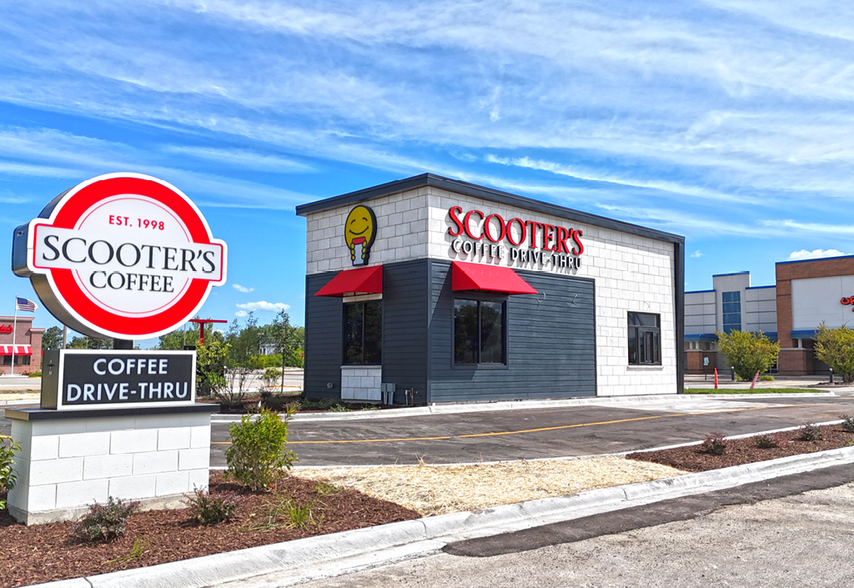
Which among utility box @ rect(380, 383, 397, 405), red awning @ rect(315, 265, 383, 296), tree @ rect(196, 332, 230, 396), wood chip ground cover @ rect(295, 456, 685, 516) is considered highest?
red awning @ rect(315, 265, 383, 296)

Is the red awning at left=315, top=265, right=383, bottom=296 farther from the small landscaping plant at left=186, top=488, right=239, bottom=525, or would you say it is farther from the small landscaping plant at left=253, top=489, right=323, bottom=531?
the small landscaping plant at left=186, top=488, right=239, bottom=525

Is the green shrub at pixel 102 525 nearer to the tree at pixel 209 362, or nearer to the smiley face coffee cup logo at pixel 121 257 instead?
the smiley face coffee cup logo at pixel 121 257

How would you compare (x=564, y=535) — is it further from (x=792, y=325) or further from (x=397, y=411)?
(x=792, y=325)

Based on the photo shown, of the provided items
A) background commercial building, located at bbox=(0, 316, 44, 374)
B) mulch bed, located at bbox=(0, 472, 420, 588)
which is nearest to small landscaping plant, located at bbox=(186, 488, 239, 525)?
mulch bed, located at bbox=(0, 472, 420, 588)

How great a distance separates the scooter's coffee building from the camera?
19969mm

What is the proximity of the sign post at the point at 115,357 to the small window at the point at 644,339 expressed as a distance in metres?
20.9

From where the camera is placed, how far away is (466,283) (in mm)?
19656

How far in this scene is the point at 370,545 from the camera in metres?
6.59

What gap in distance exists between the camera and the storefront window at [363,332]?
21219 millimetres

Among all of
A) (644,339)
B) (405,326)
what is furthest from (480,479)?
(644,339)

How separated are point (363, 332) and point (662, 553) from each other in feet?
52.3

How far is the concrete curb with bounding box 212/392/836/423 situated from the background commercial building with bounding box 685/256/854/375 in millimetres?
34025

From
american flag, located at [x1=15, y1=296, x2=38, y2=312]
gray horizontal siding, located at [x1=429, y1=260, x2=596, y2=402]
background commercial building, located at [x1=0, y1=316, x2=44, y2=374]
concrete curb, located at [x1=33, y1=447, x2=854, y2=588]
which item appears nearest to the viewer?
concrete curb, located at [x1=33, y1=447, x2=854, y2=588]

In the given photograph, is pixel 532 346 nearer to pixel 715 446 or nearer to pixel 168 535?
pixel 715 446
